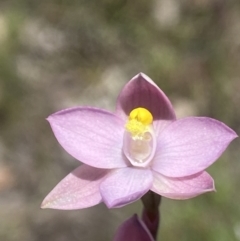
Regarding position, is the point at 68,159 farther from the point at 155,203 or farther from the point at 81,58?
the point at 155,203

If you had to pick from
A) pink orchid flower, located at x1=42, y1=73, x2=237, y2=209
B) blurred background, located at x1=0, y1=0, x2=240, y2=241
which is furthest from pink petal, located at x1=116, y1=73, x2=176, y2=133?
blurred background, located at x1=0, y1=0, x2=240, y2=241

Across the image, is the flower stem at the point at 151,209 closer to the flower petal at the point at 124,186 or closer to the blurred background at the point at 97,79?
the flower petal at the point at 124,186

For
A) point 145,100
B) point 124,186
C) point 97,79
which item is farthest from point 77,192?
point 97,79

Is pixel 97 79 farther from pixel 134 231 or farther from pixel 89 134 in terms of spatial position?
pixel 134 231

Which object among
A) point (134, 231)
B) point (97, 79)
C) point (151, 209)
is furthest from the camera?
point (97, 79)

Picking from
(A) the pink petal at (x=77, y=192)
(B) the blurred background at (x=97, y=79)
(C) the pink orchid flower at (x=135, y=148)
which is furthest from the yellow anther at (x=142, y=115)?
(B) the blurred background at (x=97, y=79)

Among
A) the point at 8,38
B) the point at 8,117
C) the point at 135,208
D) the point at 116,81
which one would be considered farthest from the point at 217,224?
the point at 8,38

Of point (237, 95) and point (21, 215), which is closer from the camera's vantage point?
point (21, 215)
